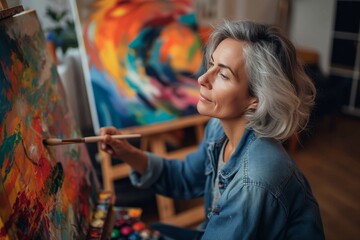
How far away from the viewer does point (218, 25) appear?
0.98m

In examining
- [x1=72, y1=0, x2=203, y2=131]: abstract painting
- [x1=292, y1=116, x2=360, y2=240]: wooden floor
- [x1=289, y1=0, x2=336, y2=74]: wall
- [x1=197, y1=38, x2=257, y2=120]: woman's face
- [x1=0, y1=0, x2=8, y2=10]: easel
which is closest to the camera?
[x1=0, y1=0, x2=8, y2=10]: easel

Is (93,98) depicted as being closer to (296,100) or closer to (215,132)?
(215,132)

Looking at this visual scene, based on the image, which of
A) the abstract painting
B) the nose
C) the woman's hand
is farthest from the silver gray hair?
the abstract painting

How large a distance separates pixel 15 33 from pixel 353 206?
233cm

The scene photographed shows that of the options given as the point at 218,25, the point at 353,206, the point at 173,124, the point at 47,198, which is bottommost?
the point at 353,206

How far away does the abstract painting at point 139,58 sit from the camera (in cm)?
166

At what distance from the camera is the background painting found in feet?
2.10

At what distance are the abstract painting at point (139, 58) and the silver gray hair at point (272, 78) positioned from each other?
84cm

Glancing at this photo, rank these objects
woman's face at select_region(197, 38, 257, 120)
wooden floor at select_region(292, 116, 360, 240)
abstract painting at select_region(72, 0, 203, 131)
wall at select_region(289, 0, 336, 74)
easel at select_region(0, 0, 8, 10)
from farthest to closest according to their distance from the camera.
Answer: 1. wall at select_region(289, 0, 336, 74)
2. wooden floor at select_region(292, 116, 360, 240)
3. abstract painting at select_region(72, 0, 203, 131)
4. woman's face at select_region(197, 38, 257, 120)
5. easel at select_region(0, 0, 8, 10)

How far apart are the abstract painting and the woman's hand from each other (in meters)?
0.60

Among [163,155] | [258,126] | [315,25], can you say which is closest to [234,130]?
[258,126]

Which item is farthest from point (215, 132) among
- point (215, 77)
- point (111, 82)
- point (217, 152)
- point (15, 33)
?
point (111, 82)

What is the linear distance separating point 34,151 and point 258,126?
1.82ft

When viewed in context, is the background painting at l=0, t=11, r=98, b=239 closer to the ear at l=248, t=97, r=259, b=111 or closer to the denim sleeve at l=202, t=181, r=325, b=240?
the denim sleeve at l=202, t=181, r=325, b=240
